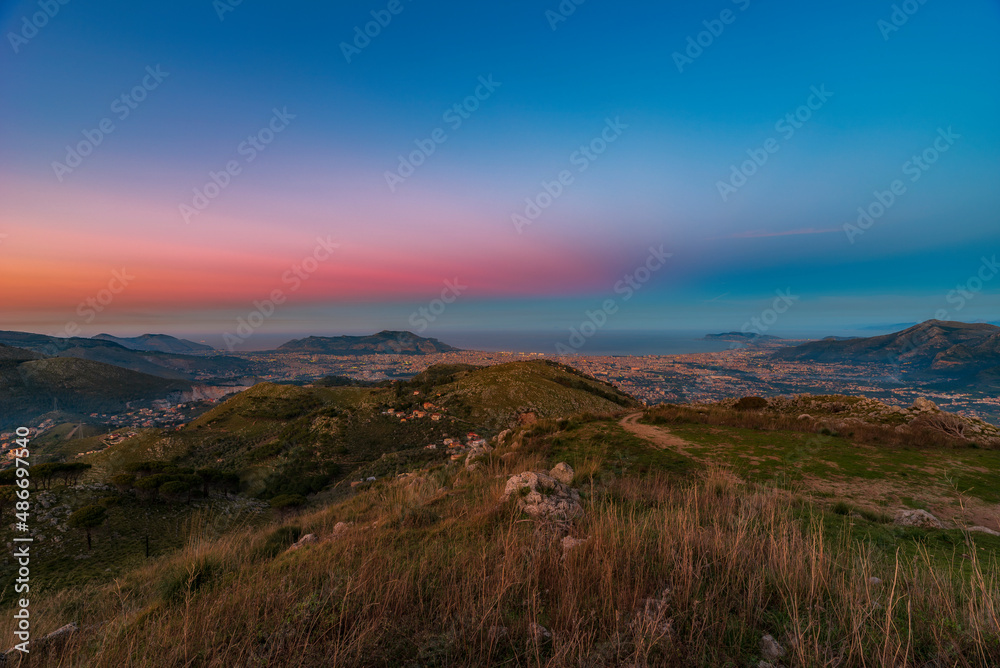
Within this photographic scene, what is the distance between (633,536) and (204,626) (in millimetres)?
3599

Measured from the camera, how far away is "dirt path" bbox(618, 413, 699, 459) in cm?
1175

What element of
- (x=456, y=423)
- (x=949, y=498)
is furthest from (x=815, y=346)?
(x=949, y=498)

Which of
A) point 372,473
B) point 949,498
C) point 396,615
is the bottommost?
point 372,473

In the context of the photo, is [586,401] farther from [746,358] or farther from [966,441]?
[746,358]

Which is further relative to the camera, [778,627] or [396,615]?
[396,615]

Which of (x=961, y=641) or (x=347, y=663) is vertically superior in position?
(x=961, y=641)

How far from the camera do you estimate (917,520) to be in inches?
225

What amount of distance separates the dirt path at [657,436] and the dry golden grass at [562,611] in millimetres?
7983

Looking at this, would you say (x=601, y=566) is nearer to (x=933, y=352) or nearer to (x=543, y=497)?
(x=543, y=497)

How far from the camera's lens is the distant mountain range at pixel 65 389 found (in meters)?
80.6

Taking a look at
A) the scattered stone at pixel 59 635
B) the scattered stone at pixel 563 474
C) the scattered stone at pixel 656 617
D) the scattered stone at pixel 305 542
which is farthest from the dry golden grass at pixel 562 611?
the scattered stone at pixel 563 474

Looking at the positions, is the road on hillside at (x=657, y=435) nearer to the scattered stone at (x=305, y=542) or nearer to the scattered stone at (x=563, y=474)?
the scattered stone at (x=563, y=474)

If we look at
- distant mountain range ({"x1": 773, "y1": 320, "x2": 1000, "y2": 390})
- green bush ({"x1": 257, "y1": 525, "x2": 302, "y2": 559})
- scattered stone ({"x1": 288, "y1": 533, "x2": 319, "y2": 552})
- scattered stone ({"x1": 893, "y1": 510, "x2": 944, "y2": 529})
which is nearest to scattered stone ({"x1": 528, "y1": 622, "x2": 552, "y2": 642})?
scattered stone ({"x1": 288, "y1": 533, "x2": 319, "y2": 552})

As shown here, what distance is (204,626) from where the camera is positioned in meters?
2.58
